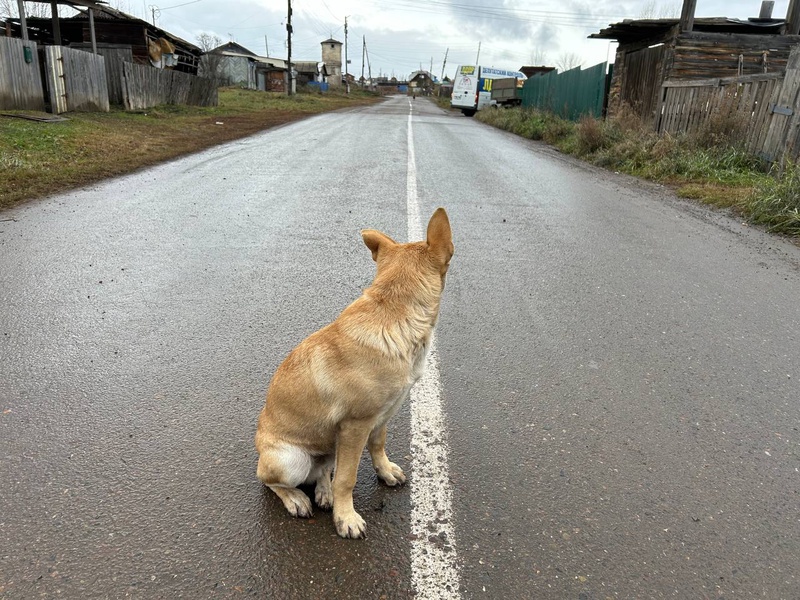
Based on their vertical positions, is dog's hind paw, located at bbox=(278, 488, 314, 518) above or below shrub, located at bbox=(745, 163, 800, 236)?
below

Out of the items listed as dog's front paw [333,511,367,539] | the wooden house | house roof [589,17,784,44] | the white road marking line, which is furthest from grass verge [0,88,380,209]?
house roof [589,17,784,44]

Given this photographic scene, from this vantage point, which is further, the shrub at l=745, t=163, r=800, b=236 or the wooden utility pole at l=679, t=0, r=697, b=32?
the wooden utility pole at l=679, t=0, r=697, b=32

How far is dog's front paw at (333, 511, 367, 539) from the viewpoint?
2.20m

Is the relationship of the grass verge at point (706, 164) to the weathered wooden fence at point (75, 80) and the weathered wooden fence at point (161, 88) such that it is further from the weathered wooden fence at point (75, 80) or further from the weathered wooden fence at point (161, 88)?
the weathered wooden fence at point (161, 88)

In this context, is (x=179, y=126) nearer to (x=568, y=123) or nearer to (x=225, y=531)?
(x=568, y=123)

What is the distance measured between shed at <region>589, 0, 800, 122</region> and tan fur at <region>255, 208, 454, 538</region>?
16.7 meters

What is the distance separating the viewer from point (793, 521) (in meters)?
2.33

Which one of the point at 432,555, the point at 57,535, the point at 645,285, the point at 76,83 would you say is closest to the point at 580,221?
the point at 645,285

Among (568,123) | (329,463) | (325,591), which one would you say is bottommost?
(325,591)

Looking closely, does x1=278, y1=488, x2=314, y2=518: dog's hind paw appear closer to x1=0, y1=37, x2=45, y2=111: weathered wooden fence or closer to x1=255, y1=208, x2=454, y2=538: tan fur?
x1=255, y1=208, x2=454, y2=538: tan fur

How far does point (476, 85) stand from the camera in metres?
41.4

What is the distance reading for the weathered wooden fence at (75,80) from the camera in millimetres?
16438

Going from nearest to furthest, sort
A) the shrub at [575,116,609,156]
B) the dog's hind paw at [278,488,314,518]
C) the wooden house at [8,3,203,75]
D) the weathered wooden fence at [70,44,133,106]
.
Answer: the dog's hind paw at [278,488,314,518], the shrub at [575,116,609,156], the weathered wooden fence at [70,44,133,106], the wooden house at [8,3,203,75]

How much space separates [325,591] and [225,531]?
0.51 metres
